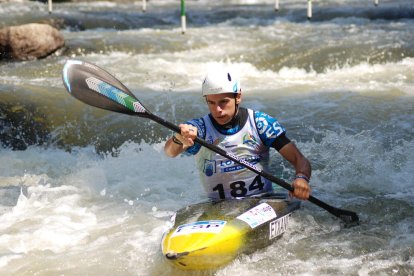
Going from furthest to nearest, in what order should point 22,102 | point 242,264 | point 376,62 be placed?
1. point 376,62
2. point 22,102
3. point 242,264

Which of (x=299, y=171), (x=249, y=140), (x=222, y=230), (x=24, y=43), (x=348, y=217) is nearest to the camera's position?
(x=222, y=230)

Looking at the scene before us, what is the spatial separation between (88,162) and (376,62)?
5.18 meters

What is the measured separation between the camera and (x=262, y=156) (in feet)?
13.0

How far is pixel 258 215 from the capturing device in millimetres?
3682

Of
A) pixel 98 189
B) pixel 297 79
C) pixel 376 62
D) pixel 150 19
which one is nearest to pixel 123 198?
pixel 98 189

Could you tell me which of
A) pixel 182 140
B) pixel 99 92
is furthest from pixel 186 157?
pixel 182 140

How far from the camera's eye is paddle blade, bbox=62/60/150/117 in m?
3.87

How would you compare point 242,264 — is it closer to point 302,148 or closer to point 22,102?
point 302,148

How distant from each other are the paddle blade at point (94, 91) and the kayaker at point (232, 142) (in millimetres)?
375

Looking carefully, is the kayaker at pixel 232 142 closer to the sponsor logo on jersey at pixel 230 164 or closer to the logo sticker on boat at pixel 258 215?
the sponsor logo on jersey at pixel 230 164

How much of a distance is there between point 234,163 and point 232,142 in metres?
0.14

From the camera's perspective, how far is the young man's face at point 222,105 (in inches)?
144

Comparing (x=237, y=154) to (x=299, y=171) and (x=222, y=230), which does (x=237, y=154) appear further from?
(x=222, y=230)

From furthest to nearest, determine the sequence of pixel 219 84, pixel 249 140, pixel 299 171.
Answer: pixel 249 140 → pixel 299 171 → pixel 219 84
